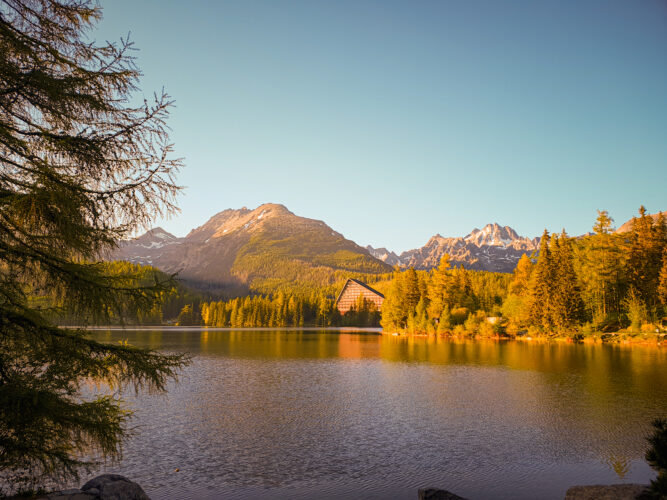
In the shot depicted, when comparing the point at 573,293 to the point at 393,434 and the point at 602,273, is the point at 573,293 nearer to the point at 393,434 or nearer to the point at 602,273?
the point at 602,273

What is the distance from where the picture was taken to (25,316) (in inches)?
307

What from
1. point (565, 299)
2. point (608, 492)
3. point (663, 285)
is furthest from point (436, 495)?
point (565, 299)

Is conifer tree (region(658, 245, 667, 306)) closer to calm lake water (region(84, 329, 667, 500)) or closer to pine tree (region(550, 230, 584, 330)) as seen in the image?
pine tree (region(550, 230, 584, 330))

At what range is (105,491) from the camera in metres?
9.80

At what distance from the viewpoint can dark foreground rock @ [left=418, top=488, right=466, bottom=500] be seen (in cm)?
1058

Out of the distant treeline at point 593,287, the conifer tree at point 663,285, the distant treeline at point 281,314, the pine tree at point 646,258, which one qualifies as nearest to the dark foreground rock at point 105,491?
the distant treeline at point 593,287

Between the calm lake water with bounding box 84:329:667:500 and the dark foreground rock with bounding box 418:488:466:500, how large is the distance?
158 cm

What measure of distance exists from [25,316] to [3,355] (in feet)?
2.84

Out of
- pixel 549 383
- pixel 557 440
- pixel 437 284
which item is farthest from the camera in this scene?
pixel 437 284

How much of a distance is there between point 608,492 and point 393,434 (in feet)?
30.9

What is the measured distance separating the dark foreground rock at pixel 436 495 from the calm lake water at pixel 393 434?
5.19ft

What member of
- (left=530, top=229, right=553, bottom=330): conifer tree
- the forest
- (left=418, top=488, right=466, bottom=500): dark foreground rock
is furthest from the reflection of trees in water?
(left=530, top=229, right=553, bottom=330): conifer tree

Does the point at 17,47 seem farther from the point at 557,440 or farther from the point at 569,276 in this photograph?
the point at 569,276

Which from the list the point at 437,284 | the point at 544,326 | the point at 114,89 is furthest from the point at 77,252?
the point at 437,284
